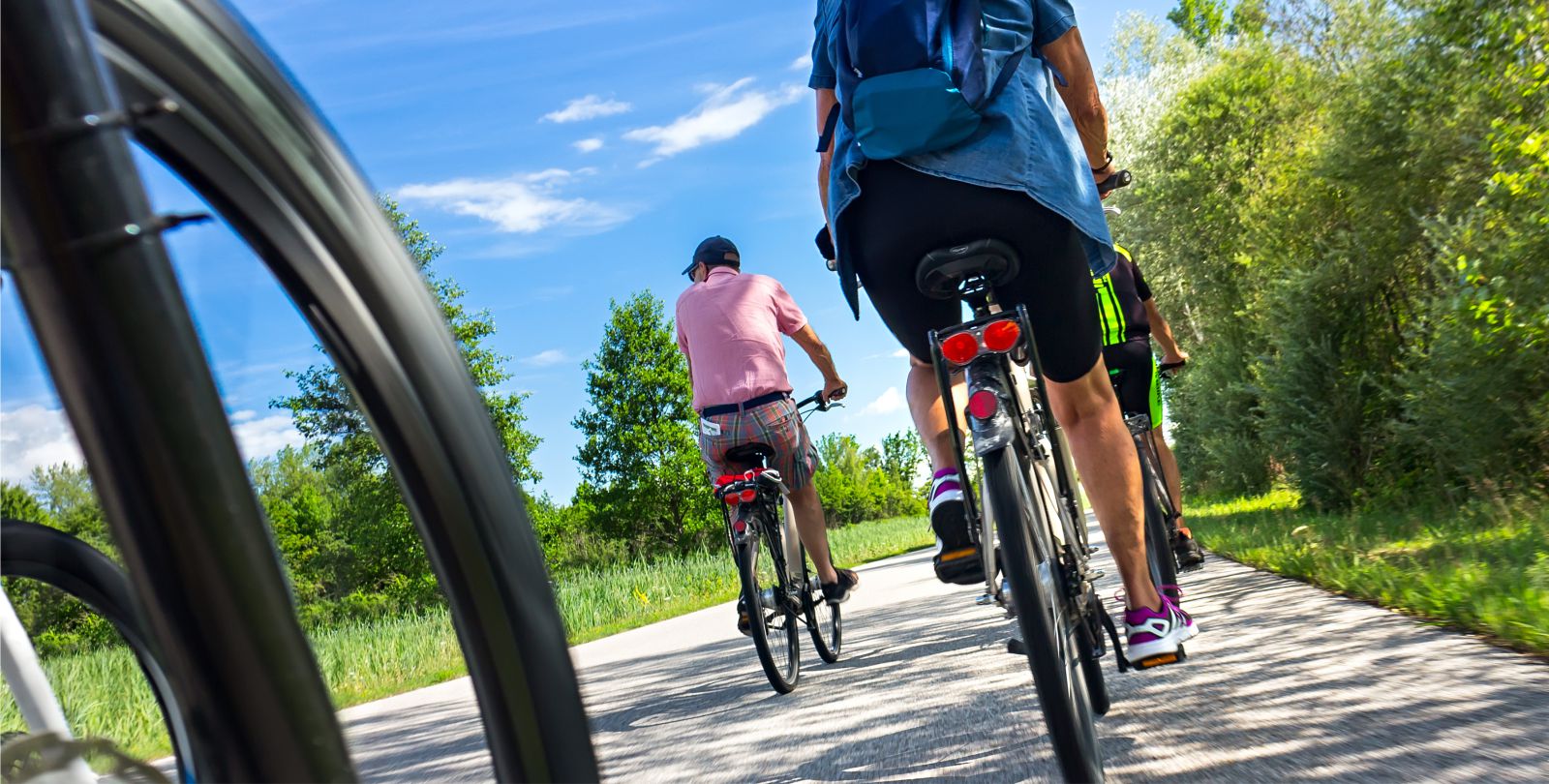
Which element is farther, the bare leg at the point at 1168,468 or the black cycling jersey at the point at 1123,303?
the bare leg at the point at 1168,468

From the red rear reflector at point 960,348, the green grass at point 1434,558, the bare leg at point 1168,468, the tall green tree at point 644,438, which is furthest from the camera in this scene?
the tall green tree at point 644,438

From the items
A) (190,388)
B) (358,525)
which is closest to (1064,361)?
(358,525)

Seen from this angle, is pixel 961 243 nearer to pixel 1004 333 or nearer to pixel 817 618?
pixel 1004 333

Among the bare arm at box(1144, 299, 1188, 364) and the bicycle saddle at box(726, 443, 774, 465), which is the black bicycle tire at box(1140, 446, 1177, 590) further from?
the bicycle saddle at box(726, 443, 774, 465)

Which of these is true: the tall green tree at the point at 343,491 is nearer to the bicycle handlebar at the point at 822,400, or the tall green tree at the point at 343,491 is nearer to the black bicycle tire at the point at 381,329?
the black bicycle tire at the point at 381,329

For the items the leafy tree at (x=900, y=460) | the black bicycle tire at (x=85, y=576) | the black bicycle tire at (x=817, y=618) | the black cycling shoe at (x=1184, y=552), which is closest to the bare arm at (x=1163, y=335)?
the black cycling shoe at (x=1184, y=552)

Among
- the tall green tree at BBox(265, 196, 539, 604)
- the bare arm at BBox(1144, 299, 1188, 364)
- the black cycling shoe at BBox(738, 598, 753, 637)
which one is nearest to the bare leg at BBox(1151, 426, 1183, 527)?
the bare arm at BBox(1144, 299, 1188, 364)

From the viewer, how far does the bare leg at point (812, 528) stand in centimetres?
593

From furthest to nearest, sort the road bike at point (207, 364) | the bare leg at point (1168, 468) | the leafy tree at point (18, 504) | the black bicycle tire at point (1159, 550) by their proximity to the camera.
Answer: the bare leg at point (1168, 468)
the black bicycle tire at point (1159, 550)
the leafy tree at point (18, 504)
the road bike at point (207, 364)

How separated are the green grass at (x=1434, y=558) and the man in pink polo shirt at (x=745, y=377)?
2558 millimetres

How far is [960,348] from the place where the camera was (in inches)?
107

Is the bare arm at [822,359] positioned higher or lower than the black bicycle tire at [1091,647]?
higher

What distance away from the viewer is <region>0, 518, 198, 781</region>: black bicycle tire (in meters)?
1.40

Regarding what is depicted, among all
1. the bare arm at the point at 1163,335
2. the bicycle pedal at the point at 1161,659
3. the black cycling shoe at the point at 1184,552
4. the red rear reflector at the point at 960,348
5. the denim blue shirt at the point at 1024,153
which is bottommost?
the black cycling shoe at the point at 1184,552
